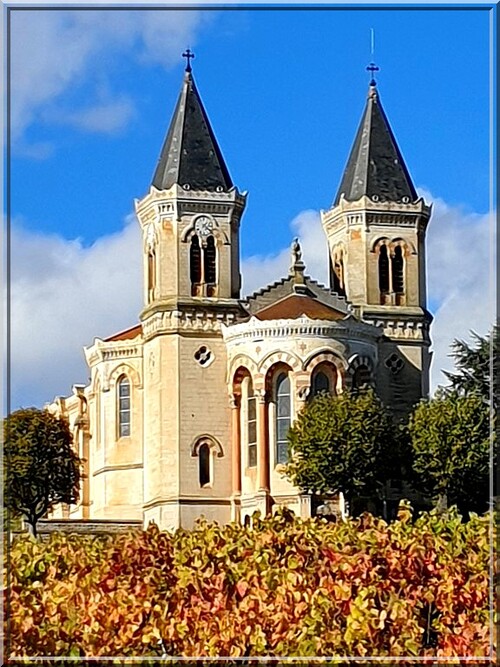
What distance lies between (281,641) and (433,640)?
1.62 m

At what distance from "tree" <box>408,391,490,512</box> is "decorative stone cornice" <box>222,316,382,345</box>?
10.7 ft

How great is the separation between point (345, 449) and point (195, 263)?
22.8 ft

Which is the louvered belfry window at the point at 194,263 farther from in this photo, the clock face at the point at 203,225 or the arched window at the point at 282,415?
the arched window at the point at 282,415

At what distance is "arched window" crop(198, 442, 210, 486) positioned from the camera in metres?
40.4

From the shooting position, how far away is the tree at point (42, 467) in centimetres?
3112

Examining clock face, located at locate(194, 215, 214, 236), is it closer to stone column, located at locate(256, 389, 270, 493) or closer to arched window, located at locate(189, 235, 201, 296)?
arched window, located at locate(189, 235, 201, 296)

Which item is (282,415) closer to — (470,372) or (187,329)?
(187,329)

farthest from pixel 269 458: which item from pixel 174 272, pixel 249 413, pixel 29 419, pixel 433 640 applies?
pixel 433 640

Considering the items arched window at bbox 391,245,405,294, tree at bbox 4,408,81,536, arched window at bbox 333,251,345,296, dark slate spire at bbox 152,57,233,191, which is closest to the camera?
tree at bbox 4,408,81,536

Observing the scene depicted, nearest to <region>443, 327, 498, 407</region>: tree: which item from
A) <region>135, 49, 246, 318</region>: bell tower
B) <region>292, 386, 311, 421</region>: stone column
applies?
<region>292, 386, 311, 421</region>: stone column

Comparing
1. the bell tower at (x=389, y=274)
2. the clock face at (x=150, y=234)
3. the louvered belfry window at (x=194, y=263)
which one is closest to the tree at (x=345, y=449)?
the bell tower at (x=389, y=274)

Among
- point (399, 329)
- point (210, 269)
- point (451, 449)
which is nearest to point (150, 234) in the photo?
point (210, 269)

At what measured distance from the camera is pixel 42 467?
1332 inches

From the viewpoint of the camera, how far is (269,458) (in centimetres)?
3947
